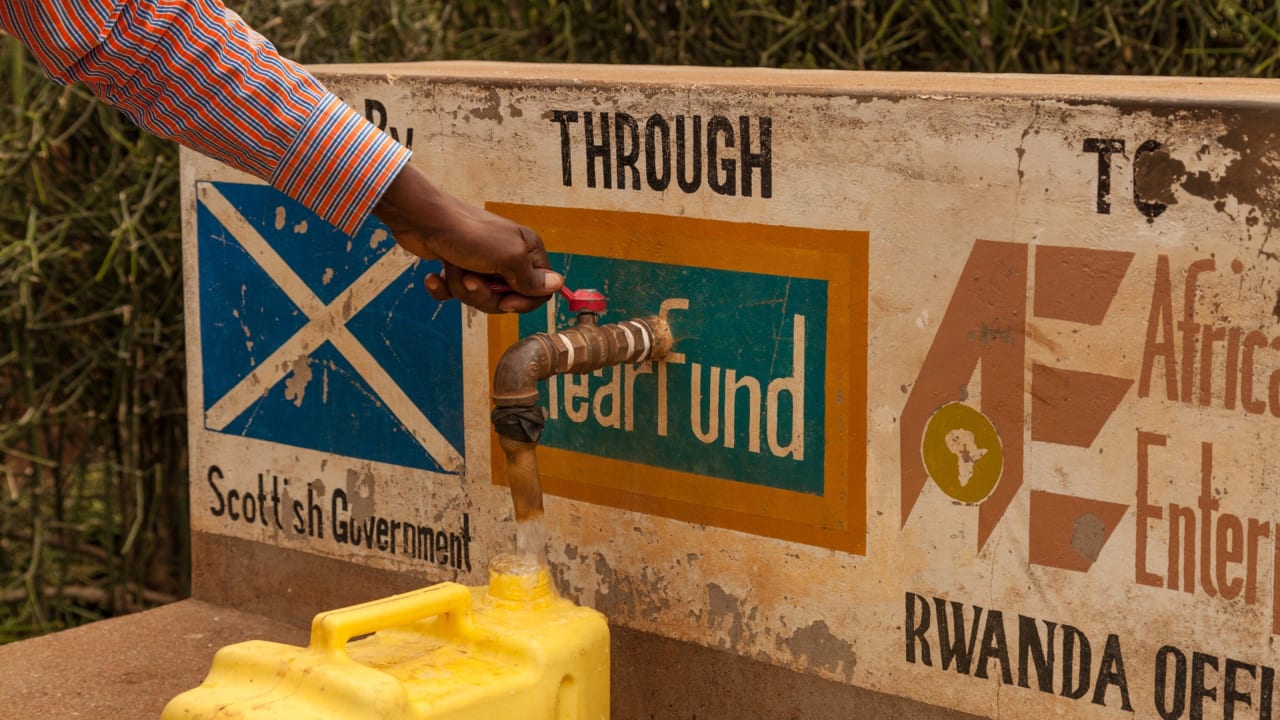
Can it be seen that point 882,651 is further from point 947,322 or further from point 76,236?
point 76,236

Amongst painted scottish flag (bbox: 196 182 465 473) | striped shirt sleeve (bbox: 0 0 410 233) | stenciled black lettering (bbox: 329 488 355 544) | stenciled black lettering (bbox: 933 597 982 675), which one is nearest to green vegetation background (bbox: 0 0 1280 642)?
painted scottish flag (bbox: 196 182 465 473)

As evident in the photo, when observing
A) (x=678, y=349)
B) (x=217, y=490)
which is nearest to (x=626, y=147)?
(x=678, y=349)

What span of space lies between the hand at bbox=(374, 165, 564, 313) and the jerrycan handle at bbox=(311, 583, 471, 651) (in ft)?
1.41

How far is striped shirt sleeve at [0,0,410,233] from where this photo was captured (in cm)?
204

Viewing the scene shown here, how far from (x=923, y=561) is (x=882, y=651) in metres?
0.16

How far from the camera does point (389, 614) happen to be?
6.86 feet

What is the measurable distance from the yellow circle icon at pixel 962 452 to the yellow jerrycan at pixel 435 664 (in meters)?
0.54

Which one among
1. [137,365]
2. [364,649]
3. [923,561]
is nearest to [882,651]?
[923,561]

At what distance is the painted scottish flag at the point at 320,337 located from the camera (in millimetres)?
2834

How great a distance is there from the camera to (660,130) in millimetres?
2441

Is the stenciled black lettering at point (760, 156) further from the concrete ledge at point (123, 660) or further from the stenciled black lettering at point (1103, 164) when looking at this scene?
the concrete ledge at point (123, 660)

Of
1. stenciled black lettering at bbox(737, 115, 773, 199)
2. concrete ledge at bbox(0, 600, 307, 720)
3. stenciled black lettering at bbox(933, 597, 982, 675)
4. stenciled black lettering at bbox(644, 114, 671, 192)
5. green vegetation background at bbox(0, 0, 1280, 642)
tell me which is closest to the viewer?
stenciled black lettering at bbox(933, 597, 982, 675)

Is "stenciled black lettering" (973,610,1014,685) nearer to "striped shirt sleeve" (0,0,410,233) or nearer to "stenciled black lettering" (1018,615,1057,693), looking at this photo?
"stenciled black lettering" (1018,615,1057,693)

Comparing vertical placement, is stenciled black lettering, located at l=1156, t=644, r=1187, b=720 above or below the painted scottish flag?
below
